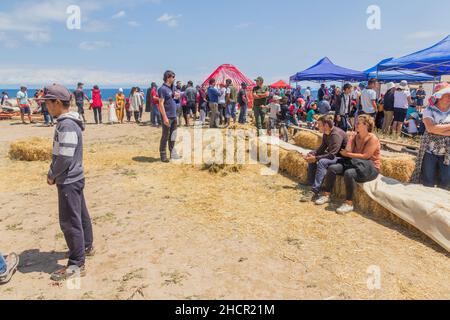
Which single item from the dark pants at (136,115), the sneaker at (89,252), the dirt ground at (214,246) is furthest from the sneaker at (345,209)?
the dark pants at (136,115)

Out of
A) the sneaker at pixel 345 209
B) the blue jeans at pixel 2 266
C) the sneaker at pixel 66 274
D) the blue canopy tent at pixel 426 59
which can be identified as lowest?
the sneaker at pixel 66 274

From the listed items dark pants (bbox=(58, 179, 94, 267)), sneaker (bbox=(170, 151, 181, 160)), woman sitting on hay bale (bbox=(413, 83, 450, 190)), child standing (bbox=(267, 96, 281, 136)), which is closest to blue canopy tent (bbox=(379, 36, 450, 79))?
child standing (bbox=(267, 96, 281, 136))

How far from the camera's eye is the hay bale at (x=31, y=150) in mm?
8906

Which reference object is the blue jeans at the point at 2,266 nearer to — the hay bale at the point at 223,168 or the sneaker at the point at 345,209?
the sneaker at the point at 345,209

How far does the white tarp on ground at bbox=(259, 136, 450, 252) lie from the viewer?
417 cm

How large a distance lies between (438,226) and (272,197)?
107 inches

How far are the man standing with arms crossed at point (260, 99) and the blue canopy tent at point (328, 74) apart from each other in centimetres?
754

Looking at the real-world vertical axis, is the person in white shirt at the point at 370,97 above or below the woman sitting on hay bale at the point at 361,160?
above

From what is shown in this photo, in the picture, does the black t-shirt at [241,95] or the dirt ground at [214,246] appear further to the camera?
the black t-shirt at [241,95]

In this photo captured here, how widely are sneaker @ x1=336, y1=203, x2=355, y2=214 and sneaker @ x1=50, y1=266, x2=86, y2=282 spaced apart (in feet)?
12.8

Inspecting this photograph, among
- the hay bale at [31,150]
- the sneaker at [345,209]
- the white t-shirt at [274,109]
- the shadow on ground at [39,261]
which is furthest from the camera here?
the white t-shirt at [274,109]

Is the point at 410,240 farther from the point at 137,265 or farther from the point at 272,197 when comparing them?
the point at 137,265

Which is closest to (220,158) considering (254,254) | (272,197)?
(272,197)

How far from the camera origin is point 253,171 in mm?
7891
